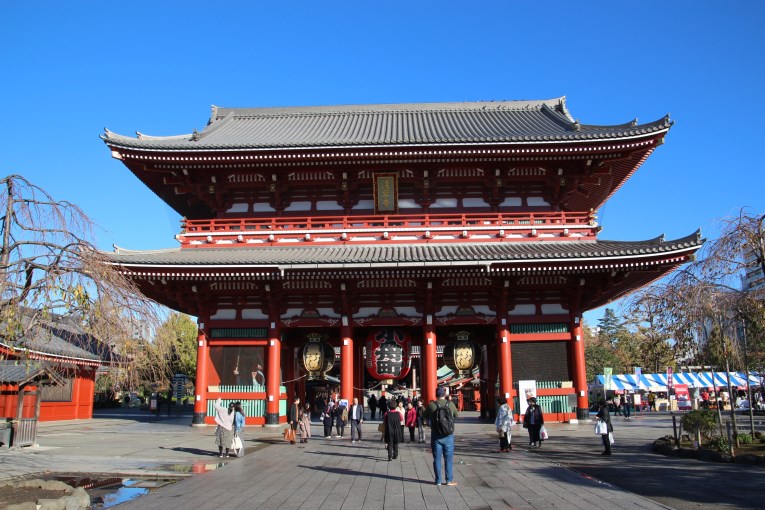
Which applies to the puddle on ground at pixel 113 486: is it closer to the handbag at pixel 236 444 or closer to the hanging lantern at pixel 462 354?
the handbag at pixel 236 444

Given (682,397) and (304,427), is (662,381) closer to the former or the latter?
(682,397)

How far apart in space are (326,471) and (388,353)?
10.8 metres

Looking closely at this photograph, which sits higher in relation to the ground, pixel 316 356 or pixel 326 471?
pixel 316 356

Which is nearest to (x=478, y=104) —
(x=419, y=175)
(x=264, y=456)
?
(x=419, y=175)

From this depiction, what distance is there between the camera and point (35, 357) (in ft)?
32.5

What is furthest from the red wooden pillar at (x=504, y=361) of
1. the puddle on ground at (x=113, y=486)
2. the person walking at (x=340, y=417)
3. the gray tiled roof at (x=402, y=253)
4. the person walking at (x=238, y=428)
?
the puddle on ground at (x=113, y=486)

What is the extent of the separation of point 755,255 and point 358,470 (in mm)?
11984

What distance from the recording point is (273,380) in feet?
74.1

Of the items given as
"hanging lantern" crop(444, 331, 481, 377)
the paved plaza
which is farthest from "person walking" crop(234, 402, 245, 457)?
"hanging lantern" crop(444, 331, 481, 377)

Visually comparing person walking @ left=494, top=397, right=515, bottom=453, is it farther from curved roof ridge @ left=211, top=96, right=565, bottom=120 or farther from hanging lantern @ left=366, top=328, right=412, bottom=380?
curved roof ridge @ left=211, top=96, right=565, bottom=120

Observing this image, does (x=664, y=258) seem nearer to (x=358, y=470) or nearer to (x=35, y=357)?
(x=358, y=470)

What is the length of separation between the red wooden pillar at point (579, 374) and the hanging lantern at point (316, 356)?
1003 centimetres

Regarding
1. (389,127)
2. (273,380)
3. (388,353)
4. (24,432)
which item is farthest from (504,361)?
(24,432)

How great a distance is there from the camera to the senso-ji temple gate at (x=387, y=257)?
21641mm
